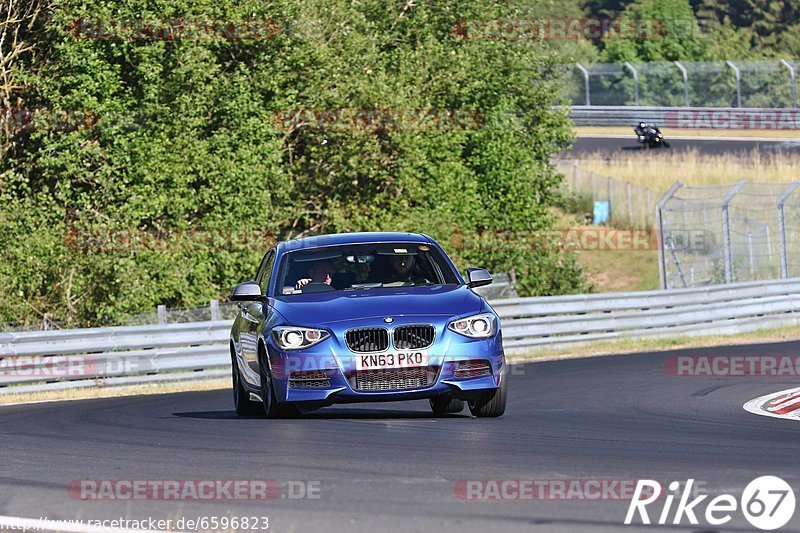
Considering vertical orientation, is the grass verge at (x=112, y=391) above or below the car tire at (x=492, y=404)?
below

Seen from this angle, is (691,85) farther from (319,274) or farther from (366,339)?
(366,339)

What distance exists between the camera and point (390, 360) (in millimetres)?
10844

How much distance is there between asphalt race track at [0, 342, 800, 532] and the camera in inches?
266

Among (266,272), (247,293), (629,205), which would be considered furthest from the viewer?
(629,205)

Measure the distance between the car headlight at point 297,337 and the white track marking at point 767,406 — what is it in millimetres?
3660

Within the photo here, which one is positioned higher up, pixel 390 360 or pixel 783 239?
pixel 390 360

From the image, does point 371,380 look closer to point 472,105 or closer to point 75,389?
point 75,389

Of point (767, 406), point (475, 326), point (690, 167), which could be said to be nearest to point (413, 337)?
point (475, 326)

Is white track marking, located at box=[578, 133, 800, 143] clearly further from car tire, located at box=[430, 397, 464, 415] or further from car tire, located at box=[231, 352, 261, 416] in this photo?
car tire, located at box=[231, 352, 261, 416]

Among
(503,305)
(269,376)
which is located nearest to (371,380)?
(269,376)

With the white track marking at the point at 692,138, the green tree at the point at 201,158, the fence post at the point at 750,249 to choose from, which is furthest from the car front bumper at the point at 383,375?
the white track marking at the point at 692,138

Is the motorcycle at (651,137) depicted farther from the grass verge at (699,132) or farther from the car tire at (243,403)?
the car tire at (243,403)

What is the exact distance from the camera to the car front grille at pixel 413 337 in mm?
10862

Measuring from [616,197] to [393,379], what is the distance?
123ft
